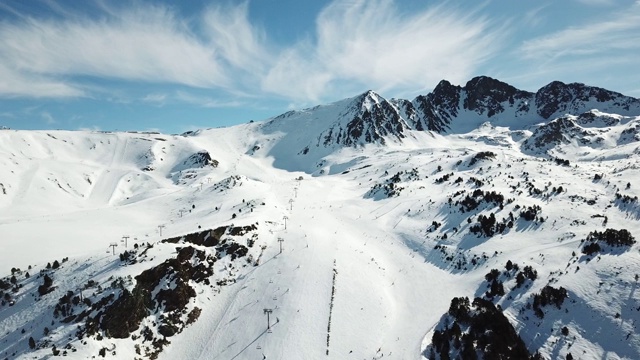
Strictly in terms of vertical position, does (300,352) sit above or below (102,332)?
below

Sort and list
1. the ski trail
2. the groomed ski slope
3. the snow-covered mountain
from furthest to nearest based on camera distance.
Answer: the ski trail < the groomed ski slope < the snow-covered mountain

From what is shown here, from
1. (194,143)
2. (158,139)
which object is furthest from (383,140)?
(158,139)

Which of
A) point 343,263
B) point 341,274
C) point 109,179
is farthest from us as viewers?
point 109,179

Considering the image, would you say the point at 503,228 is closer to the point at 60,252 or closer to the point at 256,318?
the point at 256,318

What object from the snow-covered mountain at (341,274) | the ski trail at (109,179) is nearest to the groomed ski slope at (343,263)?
the snow-covered mountain at (341,274)

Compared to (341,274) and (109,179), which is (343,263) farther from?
(109,179)

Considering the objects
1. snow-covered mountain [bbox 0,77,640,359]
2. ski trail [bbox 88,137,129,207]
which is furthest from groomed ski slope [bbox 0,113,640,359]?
ski trail [bbox 88,137,129,207]

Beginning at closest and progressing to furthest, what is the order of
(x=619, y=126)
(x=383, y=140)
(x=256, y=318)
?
(x=256, y=318) → (x=619, y=126) → (x=383, y=140)

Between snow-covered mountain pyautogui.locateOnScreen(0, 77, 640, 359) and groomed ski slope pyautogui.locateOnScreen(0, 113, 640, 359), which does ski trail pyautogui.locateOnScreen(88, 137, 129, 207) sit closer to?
groomed ski slope pyautogui.locateOnScreen(0, 113, 640, 359)

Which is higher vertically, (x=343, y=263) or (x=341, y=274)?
(x=343, y=263)

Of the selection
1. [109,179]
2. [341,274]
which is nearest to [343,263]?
[341,274]

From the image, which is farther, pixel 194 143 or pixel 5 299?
pixel 194 143
